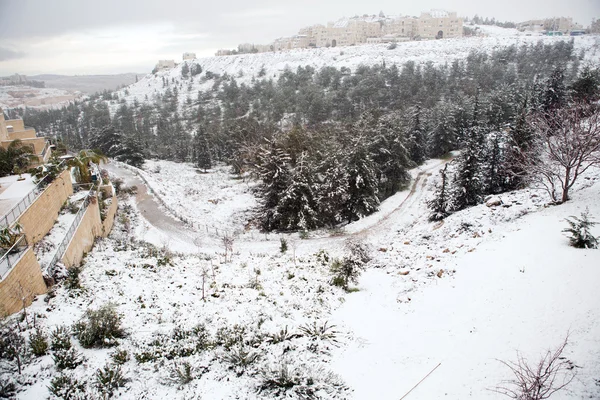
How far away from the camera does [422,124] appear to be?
39.9 meters

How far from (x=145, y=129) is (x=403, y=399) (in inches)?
3784

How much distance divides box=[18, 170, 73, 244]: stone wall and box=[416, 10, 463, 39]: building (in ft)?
589

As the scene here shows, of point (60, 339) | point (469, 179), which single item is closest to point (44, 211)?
point (60, 339)

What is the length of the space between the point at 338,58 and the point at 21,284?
475 ft

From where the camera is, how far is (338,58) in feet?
445

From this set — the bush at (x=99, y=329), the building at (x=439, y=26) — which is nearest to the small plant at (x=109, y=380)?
the bush at (x=99, y=329)

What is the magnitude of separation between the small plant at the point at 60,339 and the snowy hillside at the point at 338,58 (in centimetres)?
12527

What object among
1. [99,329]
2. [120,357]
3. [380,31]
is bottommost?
[120,357]

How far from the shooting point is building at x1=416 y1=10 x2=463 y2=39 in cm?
15375

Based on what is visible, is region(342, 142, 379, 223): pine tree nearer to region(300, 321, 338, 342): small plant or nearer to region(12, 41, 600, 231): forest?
region(12, 41, 600, 231): forest

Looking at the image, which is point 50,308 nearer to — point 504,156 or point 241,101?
point 504,156

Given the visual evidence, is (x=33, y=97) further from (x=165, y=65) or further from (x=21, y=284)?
(x=21, y=284)

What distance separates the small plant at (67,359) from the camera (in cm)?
665

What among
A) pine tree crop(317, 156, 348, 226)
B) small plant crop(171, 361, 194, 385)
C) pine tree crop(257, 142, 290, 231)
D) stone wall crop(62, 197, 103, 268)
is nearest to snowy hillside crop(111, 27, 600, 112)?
pine tree crop(317, 156, 348, 226)
